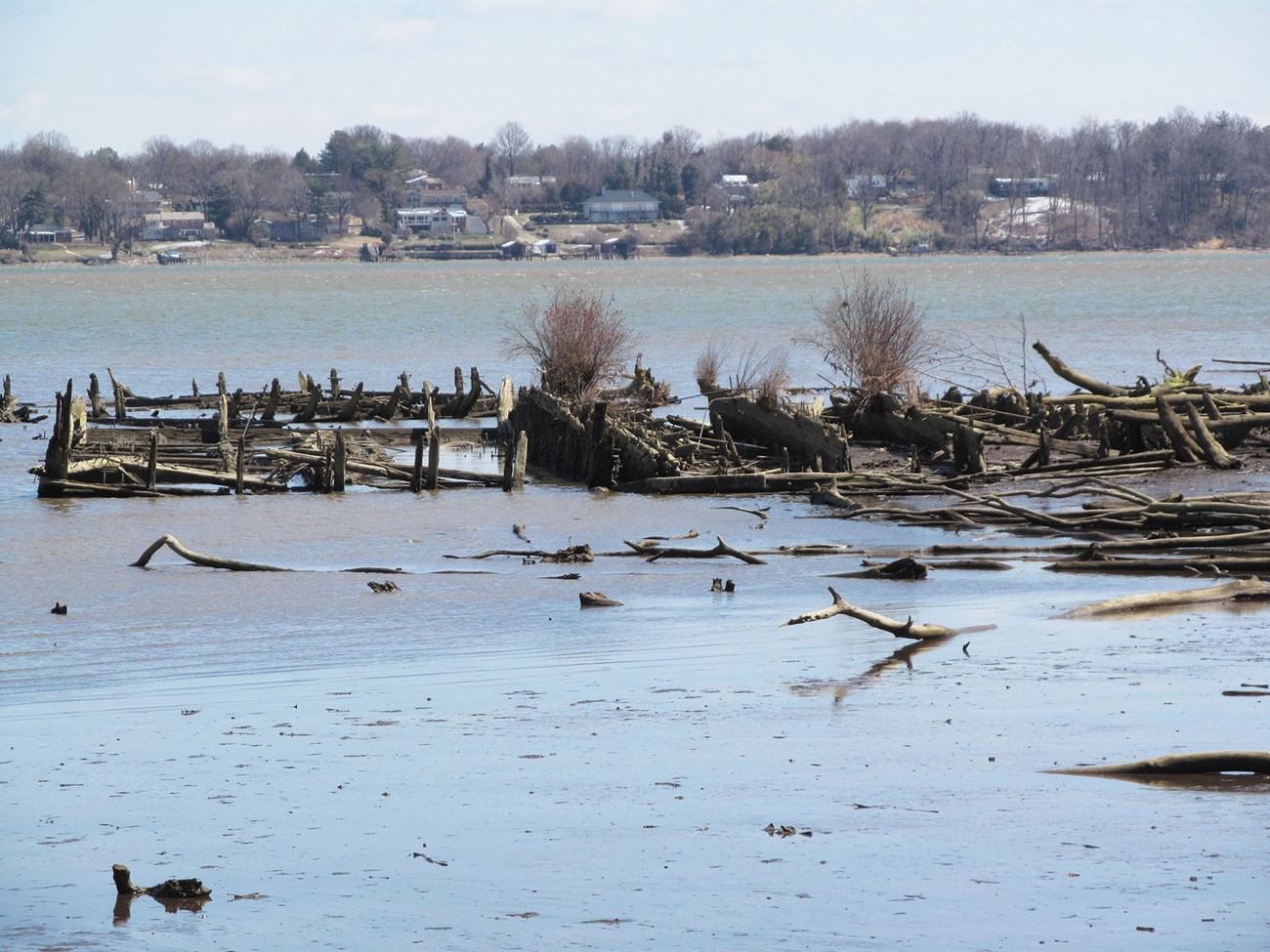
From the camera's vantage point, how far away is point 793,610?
1528 centimetres

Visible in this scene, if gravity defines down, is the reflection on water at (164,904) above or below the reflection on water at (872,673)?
above

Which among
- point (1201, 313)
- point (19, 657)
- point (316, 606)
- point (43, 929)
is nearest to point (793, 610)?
point (316, 606)

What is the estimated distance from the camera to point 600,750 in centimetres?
980

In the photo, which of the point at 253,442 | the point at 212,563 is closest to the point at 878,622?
the point at 212,563

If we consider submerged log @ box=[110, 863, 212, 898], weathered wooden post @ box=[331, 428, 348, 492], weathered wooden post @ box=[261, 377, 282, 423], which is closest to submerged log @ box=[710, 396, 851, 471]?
weathered wooden post @ box=[331, 428, 348, 492]

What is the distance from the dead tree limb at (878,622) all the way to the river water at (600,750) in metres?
0.30

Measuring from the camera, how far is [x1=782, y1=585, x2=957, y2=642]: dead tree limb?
35.9 ft

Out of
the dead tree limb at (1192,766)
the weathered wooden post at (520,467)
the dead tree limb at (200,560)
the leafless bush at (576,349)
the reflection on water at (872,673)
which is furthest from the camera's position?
the leafless bush at (576,349)

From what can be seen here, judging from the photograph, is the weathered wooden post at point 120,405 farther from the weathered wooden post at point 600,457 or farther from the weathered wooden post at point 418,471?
the weathered wooden post at point 600,457

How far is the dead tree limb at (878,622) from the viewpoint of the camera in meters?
10.9

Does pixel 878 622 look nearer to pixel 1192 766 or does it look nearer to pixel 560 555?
pixel 1192 766

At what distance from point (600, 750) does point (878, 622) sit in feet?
9.09

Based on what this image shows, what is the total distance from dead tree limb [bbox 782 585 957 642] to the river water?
30 centimetres

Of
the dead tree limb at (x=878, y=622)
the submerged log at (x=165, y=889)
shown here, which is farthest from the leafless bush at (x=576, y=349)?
the submerged log at (x=165, y=889)
